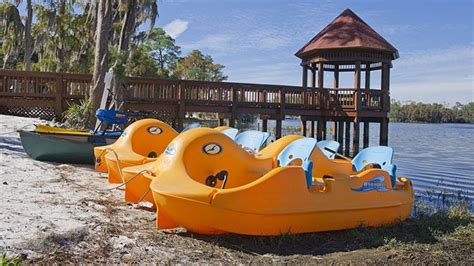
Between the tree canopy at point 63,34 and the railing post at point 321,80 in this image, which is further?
the tree canopy at point 63,34

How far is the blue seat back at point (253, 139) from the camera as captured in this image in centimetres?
785

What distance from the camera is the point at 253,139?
802 cm

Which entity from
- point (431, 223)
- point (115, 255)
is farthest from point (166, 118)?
point (115, 255)

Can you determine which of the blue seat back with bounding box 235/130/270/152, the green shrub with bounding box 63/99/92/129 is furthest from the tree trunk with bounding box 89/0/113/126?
the blue seat back with bounding box 235/130/270/152

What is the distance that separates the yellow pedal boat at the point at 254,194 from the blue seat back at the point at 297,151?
0.32 ft

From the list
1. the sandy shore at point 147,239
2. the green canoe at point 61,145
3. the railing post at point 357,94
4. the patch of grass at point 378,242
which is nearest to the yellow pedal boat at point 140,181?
the sandy shore at point 147,239

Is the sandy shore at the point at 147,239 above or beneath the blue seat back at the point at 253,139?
beneath

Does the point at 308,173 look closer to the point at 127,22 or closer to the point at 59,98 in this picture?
the point at 59,98

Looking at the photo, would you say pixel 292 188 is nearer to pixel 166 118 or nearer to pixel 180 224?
pixel 180 224

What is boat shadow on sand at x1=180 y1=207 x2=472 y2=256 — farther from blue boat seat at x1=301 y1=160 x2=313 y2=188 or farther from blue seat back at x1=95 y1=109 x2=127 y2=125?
blue seat back at x1=95 y1=109 x2=127 y2=125

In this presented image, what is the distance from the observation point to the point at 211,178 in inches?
207

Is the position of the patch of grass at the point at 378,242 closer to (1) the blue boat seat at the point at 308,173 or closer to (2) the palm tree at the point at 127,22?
(1) the blue boat seat at the point at 308,173

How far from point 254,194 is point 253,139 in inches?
140

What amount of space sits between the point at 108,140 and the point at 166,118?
6.84 m
